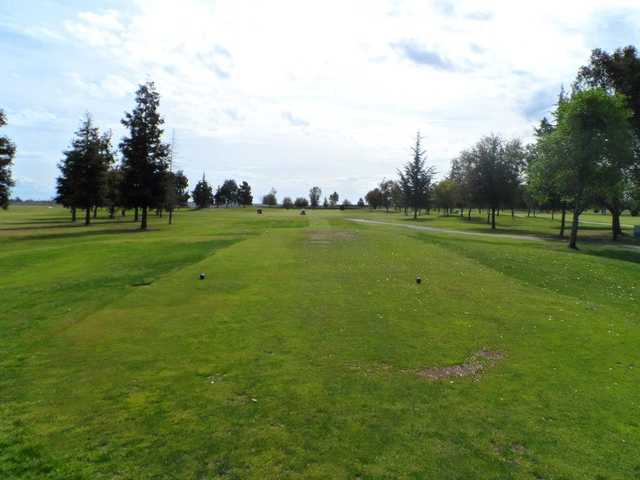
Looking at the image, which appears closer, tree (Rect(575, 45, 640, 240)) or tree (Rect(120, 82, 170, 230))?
tree (Rect(575, 45, 640, 240))

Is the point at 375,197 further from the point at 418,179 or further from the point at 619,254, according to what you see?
the point at 619,254

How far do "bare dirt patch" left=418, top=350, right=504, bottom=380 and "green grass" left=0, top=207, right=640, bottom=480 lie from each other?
194 millimetres

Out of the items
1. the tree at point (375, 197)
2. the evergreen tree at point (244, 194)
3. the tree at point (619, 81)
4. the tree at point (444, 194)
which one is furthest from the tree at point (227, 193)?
the tree at point (619, 81)

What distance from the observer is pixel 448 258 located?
24234 mm

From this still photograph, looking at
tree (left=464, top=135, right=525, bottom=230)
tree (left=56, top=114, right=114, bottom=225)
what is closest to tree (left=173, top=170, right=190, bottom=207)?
tree (left=56, top=114, right=114, bottom=225)

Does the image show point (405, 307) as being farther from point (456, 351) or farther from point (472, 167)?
point (472, 167)

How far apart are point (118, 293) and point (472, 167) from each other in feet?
212

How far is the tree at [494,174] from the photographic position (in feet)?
215

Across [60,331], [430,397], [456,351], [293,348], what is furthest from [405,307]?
[60,331]

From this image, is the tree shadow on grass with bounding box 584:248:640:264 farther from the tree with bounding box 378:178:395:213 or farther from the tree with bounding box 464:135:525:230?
the tree with bounding box 378:178:395:213

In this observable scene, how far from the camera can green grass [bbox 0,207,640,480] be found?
560cm

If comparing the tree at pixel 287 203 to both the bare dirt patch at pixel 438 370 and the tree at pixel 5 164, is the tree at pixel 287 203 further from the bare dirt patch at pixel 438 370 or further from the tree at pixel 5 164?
the bare dirt patch at pixel 438 370

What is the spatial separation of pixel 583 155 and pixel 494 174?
32.3m

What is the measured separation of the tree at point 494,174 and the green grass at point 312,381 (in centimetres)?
5137
